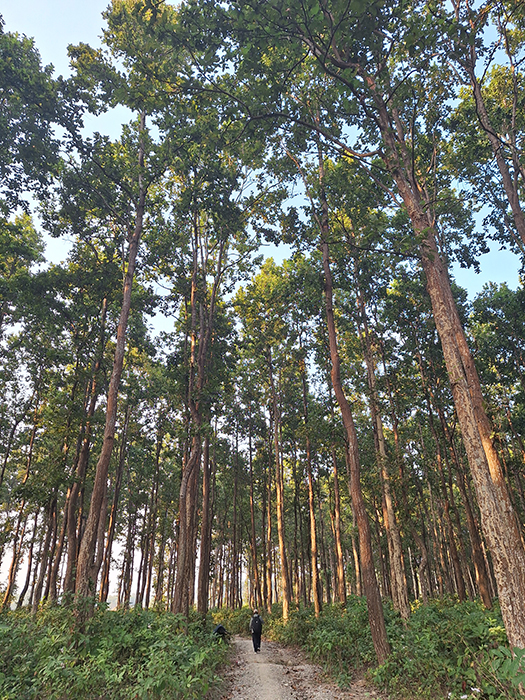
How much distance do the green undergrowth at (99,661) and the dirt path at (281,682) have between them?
0.93 m

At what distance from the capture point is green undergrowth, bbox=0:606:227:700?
591cm

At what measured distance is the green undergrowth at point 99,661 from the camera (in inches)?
233

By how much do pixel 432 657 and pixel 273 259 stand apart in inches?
849

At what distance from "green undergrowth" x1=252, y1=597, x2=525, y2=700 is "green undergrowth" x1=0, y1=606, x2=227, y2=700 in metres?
3.79

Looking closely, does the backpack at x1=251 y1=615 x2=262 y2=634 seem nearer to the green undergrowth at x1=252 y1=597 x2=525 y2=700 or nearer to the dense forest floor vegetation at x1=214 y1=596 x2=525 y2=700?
the dense forest floor vegetation at x1=214 y1=596 x2=525 y2=700

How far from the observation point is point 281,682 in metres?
9.21

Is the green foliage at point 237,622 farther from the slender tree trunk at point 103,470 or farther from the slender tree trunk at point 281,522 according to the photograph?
the slender tree trunk at point 103,470

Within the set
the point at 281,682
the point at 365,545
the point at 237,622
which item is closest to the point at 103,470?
the point at 281,682

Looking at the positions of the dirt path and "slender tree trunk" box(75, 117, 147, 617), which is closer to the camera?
the dirt path

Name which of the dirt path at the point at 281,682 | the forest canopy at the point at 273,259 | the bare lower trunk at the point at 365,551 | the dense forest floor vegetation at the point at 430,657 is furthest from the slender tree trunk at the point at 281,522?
the bare lower trunk at the point at 365,551

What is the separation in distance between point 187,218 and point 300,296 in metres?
6.72

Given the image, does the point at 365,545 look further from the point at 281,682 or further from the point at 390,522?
the point at 390,522

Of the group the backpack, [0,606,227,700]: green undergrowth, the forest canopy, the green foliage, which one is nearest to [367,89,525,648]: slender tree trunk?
the forest canopy

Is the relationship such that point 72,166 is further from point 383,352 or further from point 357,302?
point 383,352
